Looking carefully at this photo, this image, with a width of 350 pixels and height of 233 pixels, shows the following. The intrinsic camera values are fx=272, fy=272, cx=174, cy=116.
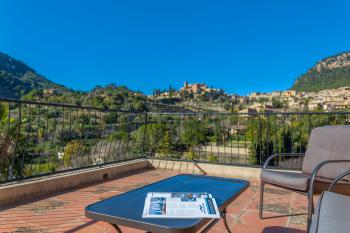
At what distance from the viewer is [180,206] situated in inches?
54.4

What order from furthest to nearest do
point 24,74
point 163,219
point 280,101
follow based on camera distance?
point 24,74 < point 280,101 < point 163,219

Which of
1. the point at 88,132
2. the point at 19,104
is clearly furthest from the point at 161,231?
the point at 88,132

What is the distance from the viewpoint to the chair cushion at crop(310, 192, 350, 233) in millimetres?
1246

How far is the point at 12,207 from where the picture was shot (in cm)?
288

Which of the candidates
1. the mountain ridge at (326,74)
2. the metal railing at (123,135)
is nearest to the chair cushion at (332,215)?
the metal railing at (123,135)

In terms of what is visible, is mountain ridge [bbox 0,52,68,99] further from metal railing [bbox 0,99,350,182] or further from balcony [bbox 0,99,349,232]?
balcony [bbox 0,99,349,232]

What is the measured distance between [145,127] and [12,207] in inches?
119

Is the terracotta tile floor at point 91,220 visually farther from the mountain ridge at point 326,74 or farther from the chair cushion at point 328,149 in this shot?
the mountain ridge at point 326,74

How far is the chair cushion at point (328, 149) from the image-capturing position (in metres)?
2.47

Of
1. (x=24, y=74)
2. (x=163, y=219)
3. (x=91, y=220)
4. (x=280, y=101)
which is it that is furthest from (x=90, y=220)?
(x=24, y=74)

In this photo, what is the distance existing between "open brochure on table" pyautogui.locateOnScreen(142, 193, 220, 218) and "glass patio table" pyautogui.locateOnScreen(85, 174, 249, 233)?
4 centimetres

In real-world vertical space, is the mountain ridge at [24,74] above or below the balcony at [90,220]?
above

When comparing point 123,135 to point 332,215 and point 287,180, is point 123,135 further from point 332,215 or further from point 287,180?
point 332,215

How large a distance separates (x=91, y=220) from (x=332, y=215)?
6.47 ft
